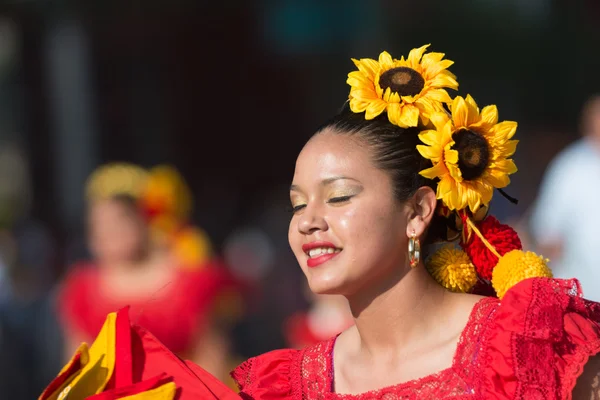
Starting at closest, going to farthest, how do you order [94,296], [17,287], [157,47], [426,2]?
[94,296] → [17,287] → [426,2] → [157,47]

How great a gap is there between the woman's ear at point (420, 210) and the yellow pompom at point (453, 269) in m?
0.15

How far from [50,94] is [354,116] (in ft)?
27.8

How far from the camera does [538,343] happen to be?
2818mm

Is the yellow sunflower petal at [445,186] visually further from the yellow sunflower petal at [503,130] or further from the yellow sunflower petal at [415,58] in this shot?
the yellow sunflower petal at [415,58]

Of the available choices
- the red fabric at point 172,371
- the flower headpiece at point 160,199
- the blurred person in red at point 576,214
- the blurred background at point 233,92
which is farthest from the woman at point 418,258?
the blurred background at point 233,92

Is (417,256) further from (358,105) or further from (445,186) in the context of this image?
(358,105)

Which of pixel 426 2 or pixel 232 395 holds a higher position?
pixel 426 2

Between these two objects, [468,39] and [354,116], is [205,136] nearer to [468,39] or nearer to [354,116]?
[468,39]

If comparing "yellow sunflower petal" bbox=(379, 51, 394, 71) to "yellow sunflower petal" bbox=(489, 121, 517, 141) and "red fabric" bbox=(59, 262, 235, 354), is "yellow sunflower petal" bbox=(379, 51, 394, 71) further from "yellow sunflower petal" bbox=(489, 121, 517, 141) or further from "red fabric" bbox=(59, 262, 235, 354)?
"red fabric" bbox=(59, 262, 235, 354)

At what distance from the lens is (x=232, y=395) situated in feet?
10.3

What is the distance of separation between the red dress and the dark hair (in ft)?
1.37

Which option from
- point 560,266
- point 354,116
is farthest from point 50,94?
point 354,116

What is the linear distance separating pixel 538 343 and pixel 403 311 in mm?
454

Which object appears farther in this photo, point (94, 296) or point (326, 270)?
point (94, 296)
